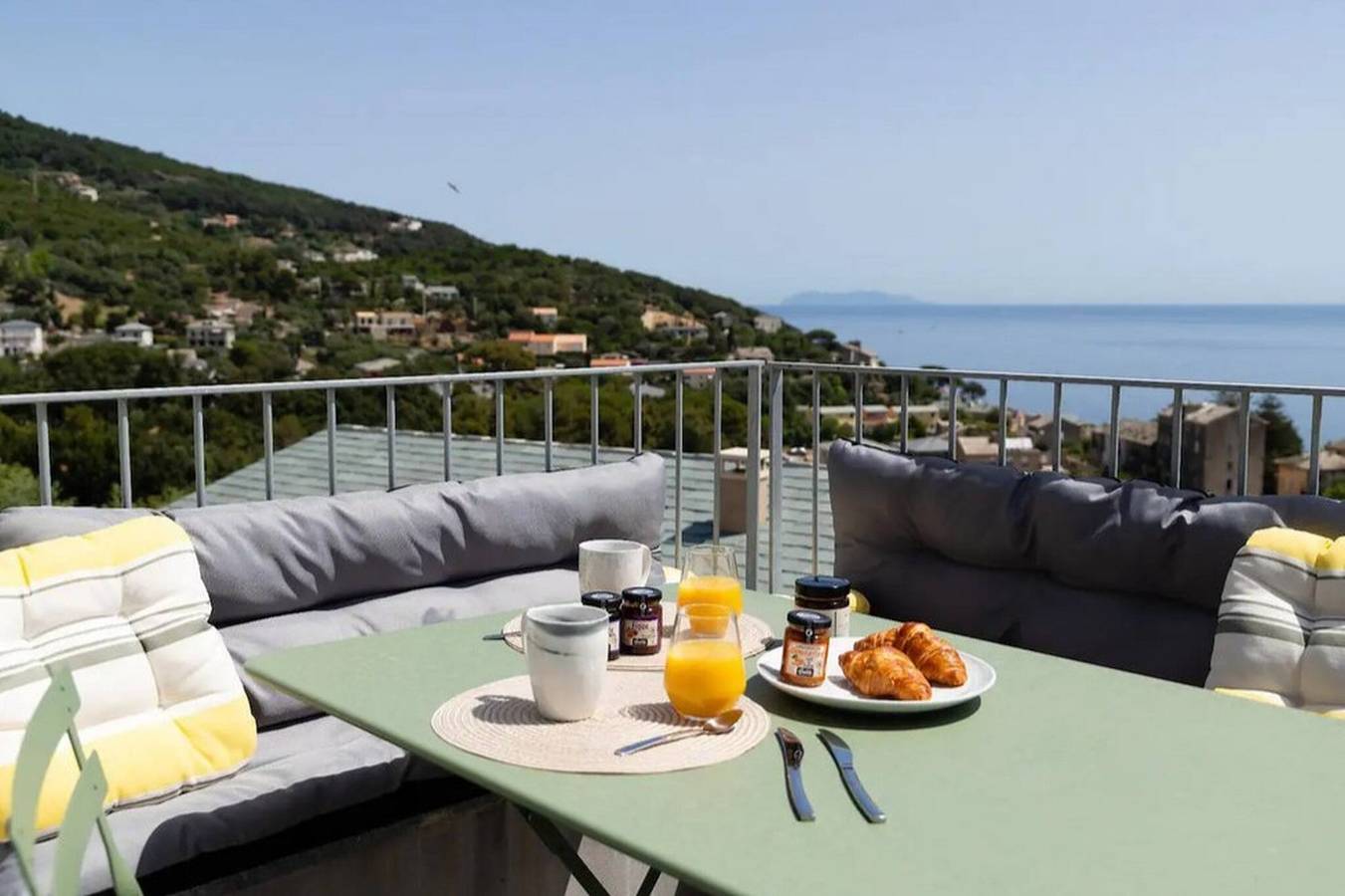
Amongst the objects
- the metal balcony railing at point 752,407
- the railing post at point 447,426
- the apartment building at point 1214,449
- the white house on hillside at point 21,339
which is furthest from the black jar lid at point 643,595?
the white house on hillside at point 21,339

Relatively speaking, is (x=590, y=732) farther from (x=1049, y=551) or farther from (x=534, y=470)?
(x=534, y=470)

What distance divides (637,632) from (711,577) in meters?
0.15

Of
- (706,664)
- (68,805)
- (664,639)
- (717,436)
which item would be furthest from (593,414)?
(68,805)

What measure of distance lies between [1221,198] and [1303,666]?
108 feet

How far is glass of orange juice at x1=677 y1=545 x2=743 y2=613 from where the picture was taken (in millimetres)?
1939

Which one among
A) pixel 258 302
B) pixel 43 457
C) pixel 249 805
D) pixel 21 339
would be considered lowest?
pixel 249 805

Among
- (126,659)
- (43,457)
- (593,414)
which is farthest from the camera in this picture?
(593,414)

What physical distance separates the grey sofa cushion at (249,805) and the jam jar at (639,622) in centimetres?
66

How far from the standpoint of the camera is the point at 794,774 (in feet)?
4.73

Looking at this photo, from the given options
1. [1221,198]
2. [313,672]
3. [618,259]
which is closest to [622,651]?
[313,672]

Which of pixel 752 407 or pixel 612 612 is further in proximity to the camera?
pixel 752 407

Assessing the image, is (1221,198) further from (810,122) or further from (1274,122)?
(810,122)

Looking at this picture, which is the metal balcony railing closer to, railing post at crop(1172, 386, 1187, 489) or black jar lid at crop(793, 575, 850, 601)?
railing post at crop(1172, 386, 1187, 489)

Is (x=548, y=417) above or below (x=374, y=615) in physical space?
above
